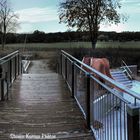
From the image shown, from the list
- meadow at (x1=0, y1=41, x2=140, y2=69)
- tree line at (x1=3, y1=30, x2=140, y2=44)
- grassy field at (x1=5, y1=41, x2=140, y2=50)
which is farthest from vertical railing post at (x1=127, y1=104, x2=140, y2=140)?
tree line at (x1=3, y1=30, x2=140, y2=44)

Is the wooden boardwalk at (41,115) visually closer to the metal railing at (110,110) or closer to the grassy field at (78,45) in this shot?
the metal railing at (110,110)

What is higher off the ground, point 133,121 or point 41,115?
point 133,121

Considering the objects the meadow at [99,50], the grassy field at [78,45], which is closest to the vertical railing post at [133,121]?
the meadow at [99,50]

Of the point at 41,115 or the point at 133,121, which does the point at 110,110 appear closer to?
the point at 133,121

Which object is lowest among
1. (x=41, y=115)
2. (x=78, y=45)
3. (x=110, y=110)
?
(x=41, y=115)

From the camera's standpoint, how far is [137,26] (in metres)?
35.6

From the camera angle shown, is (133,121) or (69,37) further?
(69,37)

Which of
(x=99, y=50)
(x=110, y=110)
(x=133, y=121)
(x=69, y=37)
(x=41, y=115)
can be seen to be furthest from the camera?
(x=69, y=37)

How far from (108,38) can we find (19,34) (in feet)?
33.5

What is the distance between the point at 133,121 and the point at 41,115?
11.8 ft

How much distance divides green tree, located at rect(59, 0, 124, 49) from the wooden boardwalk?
20959 millimetres

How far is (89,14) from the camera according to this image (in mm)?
29812

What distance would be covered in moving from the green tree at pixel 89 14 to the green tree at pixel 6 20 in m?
7.50

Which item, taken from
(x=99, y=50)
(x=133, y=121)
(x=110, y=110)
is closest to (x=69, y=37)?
(x=99, y=50)
